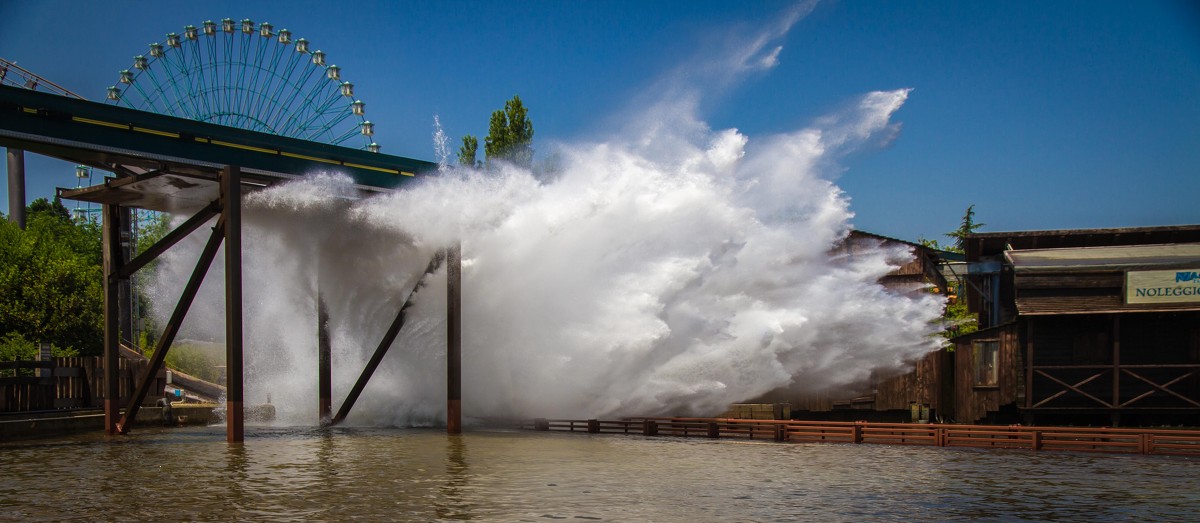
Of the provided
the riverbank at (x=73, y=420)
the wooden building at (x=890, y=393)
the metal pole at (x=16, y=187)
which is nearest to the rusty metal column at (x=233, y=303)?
the riverbank at (x=73, y=420)

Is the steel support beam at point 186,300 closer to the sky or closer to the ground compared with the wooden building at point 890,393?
closer to the sky

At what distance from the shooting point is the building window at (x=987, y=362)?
101ft

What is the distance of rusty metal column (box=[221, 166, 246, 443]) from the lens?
2256 centimetres

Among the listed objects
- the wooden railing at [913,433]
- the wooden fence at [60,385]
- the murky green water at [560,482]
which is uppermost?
the wooden fence at [60,385]

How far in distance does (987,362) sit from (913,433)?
6.42 m

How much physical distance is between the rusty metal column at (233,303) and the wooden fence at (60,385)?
627cm

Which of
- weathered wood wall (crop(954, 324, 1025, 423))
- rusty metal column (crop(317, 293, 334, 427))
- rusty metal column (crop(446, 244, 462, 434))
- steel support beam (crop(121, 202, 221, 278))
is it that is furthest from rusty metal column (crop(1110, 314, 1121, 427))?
steel support beam (crop(121, 202, 221, 278))

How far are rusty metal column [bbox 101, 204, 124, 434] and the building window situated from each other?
2419 centimetres

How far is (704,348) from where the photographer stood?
30.9 meters

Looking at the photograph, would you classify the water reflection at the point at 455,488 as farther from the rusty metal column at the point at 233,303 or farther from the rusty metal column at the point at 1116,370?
the rusty metal column at the point at 1116,370

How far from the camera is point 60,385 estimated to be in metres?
27.5

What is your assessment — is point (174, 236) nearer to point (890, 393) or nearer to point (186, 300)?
point (186, 300)

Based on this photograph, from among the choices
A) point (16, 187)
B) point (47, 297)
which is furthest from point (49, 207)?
point (47, 297)

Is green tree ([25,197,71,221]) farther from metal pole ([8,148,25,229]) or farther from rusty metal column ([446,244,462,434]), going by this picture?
rusty metal column ([446,244,462,434])
